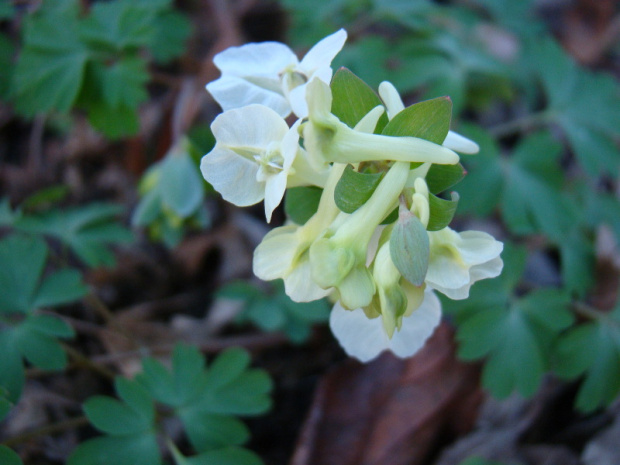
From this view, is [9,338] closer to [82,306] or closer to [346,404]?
[82,306]

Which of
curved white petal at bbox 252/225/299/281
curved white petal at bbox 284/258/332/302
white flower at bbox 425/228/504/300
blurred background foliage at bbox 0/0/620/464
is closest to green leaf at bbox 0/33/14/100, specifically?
blurred background foliage at bbox 0/0/620/464

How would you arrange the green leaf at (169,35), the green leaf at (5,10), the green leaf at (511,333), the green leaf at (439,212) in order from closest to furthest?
the green leaf at (439,212) → the green leaf at (511,333) → the green leaf at (5,10) → the green leaf at (169,35)

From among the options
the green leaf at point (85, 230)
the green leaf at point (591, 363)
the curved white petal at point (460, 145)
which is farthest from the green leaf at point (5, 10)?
the green leaf at point (591, 363)

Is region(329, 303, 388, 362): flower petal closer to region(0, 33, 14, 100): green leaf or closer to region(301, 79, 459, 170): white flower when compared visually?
region(301, 79, 459, 170): white flower

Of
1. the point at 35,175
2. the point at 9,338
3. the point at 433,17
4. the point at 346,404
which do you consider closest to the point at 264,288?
the point at 346,404

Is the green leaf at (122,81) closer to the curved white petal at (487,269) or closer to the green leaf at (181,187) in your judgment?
→ the green leaf at (181,187)

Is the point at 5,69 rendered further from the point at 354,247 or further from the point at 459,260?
the point at 459,260
